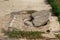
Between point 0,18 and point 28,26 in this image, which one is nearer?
point 28,26

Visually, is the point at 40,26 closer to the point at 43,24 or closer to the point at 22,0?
the point at 43,24

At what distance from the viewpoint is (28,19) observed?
7633mm

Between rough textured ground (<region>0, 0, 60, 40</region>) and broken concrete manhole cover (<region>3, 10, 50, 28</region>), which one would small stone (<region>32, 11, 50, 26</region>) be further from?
rough textured ground (<region>0, 0, 60, 40</region>)

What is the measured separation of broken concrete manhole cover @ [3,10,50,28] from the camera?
283 inches

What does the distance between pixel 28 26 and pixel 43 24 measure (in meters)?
0.47

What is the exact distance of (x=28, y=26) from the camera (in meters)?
7.10

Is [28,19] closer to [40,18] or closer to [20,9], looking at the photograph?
[40,18]

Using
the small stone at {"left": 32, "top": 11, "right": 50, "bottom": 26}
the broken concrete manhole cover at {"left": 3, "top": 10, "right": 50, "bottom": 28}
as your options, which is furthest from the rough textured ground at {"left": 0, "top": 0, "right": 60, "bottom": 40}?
the small stone at {"left": 32, "top": 11, "right": 50, "bottom": 26}

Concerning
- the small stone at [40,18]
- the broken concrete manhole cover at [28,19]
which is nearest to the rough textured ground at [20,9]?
the broken concrete manhole cover at [28,19]

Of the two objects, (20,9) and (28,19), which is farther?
(20,9)

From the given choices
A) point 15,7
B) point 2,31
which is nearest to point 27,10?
point 15,7

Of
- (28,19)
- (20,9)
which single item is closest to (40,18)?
(28,19)

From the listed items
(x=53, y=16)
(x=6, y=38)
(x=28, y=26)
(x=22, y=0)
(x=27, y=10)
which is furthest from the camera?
(x=22, y=0)

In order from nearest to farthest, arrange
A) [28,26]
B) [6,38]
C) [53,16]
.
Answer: [6,38]
[28,26]
[53,16]
